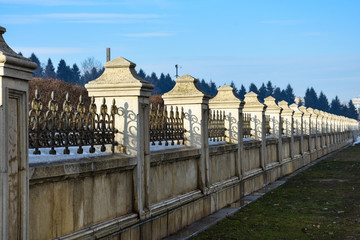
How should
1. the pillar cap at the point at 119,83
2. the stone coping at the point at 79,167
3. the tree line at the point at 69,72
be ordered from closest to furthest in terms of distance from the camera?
1. the stone coping at the point at 79,167
2. the pillar cap at the point at 119,83
3. the tree line at the point at 69,72

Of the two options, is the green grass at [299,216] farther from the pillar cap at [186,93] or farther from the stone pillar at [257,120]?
the pillar cap at [186,93]

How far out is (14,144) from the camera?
476 centimetres

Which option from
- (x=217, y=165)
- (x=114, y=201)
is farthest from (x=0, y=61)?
Result: (x=217, y=165)

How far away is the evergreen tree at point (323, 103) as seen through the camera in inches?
7327

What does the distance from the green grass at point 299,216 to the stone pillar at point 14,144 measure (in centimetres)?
393

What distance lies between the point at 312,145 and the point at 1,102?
26.7 meters

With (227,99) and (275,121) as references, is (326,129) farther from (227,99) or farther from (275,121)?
(227,99)

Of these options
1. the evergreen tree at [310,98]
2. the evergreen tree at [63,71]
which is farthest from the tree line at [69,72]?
the evergreen tree at [310,98]

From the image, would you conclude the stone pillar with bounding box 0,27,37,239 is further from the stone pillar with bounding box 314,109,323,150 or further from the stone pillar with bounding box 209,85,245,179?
the stone pillar with bounding box 314,109,323,150

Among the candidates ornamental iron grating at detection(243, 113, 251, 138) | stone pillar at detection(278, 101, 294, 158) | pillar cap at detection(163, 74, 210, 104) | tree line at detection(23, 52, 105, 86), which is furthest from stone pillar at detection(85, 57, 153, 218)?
tree line at detection(23, 52, 105, 86)

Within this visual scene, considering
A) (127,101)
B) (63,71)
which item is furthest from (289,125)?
(63,71)

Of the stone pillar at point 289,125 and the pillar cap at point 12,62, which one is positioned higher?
the pillar cap at point 12,62

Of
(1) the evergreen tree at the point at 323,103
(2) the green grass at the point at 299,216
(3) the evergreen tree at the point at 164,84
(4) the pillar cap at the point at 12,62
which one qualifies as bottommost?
(2) the green grass at the point at 299,216

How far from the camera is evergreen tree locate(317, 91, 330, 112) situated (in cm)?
18610
